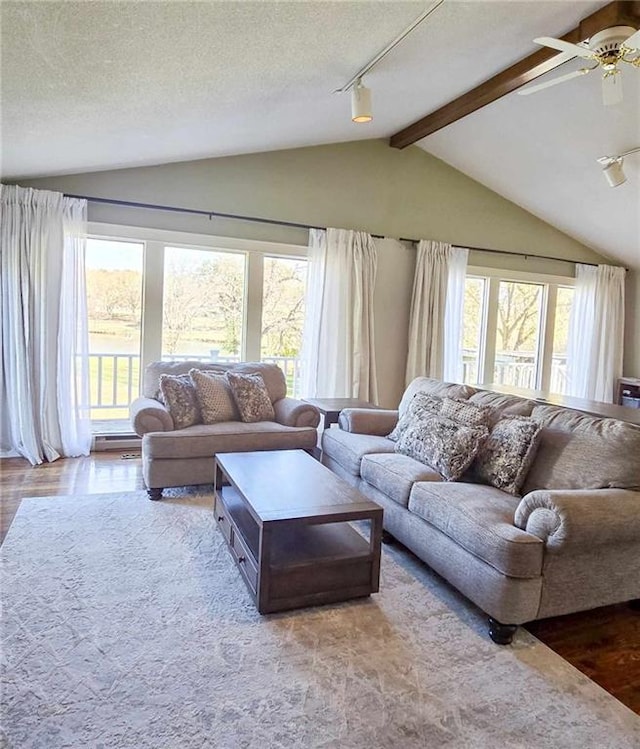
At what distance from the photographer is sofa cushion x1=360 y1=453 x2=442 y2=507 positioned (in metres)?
2.63

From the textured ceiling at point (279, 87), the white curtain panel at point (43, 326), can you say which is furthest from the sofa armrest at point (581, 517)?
the white curtain panel at point (43, 326)

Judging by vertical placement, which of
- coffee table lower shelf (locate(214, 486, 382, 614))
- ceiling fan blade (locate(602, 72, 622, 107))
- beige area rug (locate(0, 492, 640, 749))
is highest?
ceiling fan blade (locate(602, 72, 622, 107))

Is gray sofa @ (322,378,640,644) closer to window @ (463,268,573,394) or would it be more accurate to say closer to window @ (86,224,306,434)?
window @ (86,224,306,434)

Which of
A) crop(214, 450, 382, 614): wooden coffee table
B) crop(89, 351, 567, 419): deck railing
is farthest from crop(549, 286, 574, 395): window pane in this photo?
crop(214, 450, 382, 614): wooden coffee table

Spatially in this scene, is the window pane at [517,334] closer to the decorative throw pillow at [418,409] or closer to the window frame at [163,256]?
the window frame at [163,256]

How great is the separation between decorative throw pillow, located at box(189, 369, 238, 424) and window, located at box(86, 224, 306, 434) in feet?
3.55

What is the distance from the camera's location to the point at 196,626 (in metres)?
1.99

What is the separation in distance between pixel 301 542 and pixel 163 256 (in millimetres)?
3406

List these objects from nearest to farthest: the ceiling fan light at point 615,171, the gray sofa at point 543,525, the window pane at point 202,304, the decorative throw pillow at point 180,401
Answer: the gray sofa at point 543,525 < the decorative throw pillow at point 180,401 < the ceiling fan light at point 615,171 < the window pane at point 202,304

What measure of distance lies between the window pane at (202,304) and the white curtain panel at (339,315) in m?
0.76

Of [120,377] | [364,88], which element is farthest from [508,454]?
[120,377]

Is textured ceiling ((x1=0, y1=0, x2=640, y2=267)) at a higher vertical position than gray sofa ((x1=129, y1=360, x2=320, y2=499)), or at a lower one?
higher

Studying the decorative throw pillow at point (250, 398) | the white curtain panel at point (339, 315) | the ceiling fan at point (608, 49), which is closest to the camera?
the ceiling fan at point (608, 49)

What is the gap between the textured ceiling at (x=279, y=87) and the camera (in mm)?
2188
